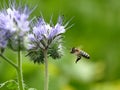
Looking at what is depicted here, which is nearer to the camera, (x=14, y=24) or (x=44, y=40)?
(x=14, y=24)

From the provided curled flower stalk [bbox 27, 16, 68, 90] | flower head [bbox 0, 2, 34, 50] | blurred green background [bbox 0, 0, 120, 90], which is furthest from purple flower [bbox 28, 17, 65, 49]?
blurred green background [bbox 0, 0, 120, 90]

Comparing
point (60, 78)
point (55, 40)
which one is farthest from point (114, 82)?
point (55, 40)

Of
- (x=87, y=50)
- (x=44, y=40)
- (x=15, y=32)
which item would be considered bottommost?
(x=15, y=32)

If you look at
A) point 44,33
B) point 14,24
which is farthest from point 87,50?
point 14,24

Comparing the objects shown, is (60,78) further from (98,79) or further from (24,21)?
(24,21)

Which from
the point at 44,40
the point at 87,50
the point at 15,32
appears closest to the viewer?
the point at 15,32

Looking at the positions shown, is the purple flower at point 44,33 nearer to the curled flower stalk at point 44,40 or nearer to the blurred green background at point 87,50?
the curled flower stalk at point 44,40

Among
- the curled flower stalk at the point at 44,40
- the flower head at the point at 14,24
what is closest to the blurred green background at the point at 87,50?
the curled flower stalk at the point at 44,40

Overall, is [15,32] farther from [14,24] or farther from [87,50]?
[87,50]
